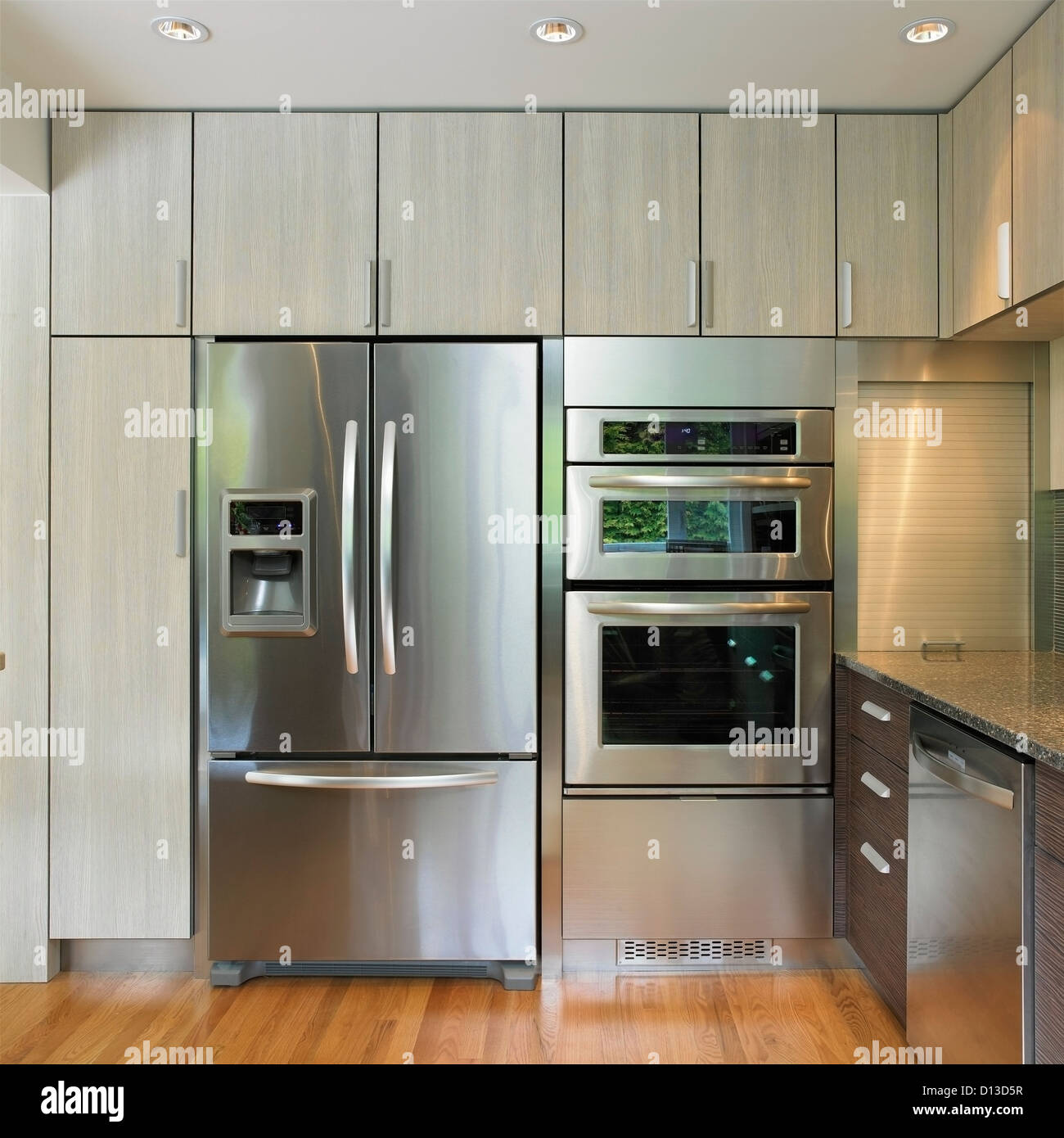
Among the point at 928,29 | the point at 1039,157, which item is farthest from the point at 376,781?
the point at 928,29

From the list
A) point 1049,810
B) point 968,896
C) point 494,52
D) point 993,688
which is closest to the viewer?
point 1049,810

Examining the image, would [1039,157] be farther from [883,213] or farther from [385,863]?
[385,863]

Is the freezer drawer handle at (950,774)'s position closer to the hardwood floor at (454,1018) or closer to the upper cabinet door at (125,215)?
the hardwood floor at (454,1018)

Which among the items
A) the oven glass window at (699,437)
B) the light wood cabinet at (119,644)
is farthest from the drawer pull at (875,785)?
the light wood cabinet at (119,644)

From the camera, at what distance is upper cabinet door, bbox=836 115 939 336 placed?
8.31ft

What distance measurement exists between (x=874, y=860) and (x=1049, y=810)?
3.03 ft

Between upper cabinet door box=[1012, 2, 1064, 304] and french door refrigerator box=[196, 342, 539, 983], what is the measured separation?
1.27 metres

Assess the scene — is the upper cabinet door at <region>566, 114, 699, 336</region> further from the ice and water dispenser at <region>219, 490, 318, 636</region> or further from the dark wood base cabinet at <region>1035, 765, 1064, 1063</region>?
the dark wood base cabinet at <region>1035, 765, 1064, 1063</region>

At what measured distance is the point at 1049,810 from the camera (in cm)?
147

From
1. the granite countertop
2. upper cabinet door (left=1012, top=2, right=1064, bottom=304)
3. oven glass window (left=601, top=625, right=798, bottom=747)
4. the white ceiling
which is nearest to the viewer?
the granite countertop

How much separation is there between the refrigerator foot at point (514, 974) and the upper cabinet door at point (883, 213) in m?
2.07

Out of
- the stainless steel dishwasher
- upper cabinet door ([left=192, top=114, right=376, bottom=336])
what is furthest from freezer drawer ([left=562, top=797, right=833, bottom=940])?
upper cabinet door ([left=192, top=114, right=376, bottom=336])

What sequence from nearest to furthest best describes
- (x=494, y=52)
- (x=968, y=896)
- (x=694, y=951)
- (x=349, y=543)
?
(x=968, y=896), (x=494, y=52), (x=349, y=543), (x=694, y=951)

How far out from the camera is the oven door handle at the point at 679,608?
8.25ft
